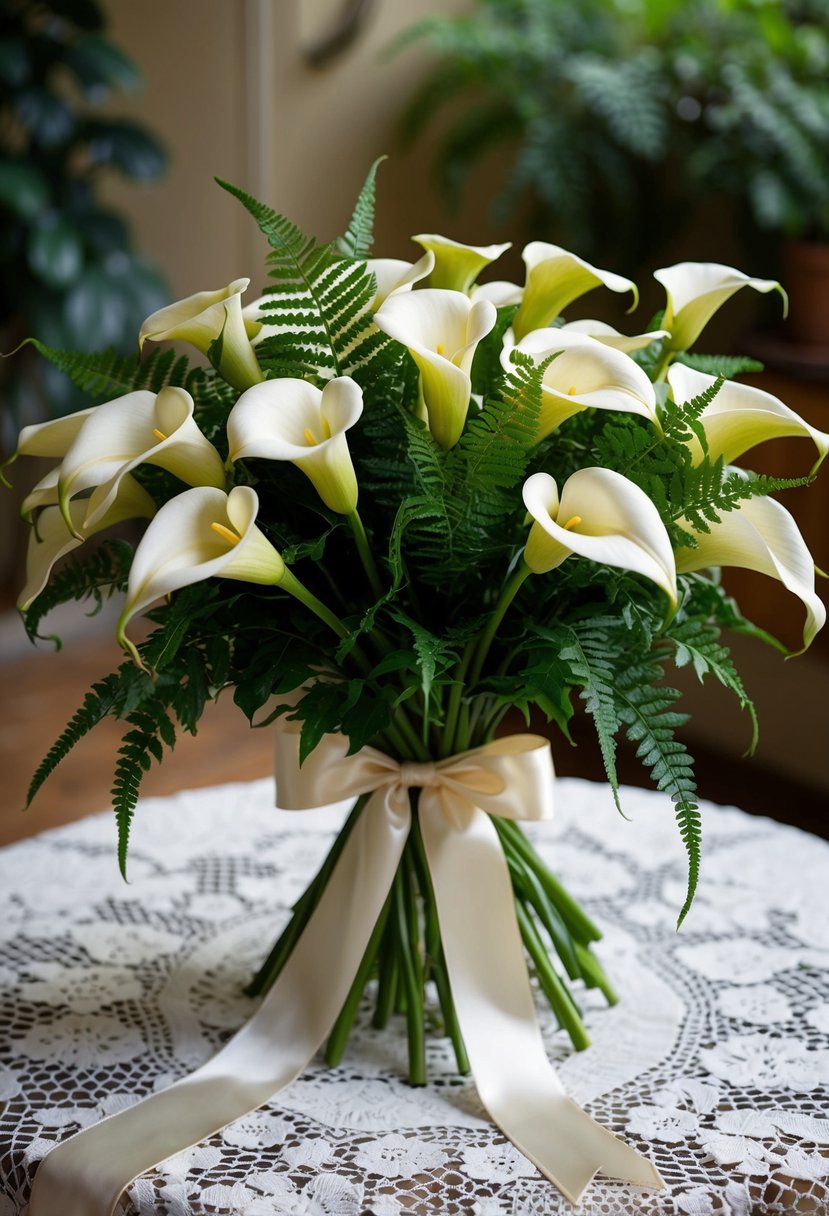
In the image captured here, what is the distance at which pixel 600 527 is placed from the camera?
0.78 m

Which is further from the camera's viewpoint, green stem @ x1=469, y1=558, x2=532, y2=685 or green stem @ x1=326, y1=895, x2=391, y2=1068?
green stem @ x1=326, y1=895, x2=391, y2=1068

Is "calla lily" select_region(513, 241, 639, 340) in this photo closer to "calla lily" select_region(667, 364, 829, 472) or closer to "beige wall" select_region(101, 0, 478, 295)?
"calla lily" select_region(667, 364, 829, 472)

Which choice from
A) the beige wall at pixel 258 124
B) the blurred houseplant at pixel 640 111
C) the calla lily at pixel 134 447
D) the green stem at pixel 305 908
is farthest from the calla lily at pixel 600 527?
the beige wall at pixel 258 124

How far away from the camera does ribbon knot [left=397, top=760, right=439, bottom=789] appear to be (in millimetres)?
997

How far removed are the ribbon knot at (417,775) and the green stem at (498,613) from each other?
89 millimetres

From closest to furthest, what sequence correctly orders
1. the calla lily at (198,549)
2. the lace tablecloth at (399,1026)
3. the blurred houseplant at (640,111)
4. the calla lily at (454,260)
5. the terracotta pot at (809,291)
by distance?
the calla lily at (198,549) < the lace tablecloth at (399,1026) < the calla lily at (454,260) < the terracotta pot at (809,291) < the blurred houseplant at (640,111)

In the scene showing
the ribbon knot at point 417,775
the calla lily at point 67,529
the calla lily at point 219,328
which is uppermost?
the calla lily at point 219,328

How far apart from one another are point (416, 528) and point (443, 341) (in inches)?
4.8

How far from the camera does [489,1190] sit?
837mm

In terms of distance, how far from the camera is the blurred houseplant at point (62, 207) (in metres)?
3.06

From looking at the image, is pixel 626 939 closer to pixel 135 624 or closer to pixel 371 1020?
pixel 371 1020

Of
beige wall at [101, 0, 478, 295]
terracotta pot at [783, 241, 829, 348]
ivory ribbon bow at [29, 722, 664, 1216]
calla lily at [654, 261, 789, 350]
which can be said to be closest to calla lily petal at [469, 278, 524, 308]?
calla lily at [654, 261, 789, 350]

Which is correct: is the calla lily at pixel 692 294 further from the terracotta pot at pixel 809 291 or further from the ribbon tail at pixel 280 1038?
the terracotta pot at pixel 809 291

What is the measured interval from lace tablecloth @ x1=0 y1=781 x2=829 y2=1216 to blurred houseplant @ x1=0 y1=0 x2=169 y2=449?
2.01 metres
